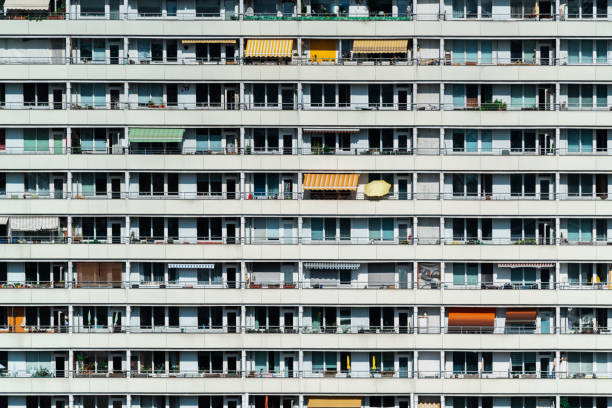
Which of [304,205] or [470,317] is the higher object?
[304,205]

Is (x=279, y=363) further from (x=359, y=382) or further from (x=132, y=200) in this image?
(x=132, y=200)

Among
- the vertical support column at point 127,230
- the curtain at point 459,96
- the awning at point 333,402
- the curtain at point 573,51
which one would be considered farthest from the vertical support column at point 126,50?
the curtain at point 573,51

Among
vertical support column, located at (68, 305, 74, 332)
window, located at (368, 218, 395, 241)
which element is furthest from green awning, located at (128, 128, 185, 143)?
window, located at (368, 218, 395, 241)

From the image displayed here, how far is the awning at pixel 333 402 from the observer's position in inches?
2219

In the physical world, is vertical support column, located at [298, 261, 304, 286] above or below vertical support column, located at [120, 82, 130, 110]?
below

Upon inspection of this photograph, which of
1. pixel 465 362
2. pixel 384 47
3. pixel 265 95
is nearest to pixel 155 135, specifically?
pixel 265 95

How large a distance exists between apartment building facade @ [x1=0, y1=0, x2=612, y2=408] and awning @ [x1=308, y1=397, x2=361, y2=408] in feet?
0.63

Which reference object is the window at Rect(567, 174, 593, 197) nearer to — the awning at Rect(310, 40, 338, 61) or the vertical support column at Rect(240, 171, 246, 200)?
the awning at Rect(310, 40, 338, 61)

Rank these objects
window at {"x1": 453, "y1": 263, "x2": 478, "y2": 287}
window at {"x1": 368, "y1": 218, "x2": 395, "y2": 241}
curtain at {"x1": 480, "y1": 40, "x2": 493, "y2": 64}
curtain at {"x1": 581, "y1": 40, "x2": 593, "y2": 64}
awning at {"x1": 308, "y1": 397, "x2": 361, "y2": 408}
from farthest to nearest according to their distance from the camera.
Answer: curtain at {"x1": 480, "y1": 40, "x2": 493, "y2": 64} → window at {"x1": 368, "y1": 218, "x2": 395, "y2": 241} → curtain at {"x1": 581, "y1": 40, "x2": 593, "y2": 64} → window at {"x1": 453, "y1": 263, "x2": 478, "y2": 287} → awning at {"x1": 308, "y1": 397, "x2": 361, "y2": 408}

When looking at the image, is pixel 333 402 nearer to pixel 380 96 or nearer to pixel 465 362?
pixel 465 362

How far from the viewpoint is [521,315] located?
186 feet

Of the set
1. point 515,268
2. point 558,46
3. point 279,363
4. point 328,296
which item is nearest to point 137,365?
point 279,363

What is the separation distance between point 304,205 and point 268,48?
1074 centimetres

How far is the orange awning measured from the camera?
185 feet
